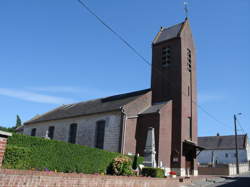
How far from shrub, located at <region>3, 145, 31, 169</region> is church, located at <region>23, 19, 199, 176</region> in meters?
11.3

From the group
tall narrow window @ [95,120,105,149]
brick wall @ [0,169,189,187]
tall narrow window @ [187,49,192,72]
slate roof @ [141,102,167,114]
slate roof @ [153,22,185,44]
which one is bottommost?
brick wall @ [0,169,189,187]

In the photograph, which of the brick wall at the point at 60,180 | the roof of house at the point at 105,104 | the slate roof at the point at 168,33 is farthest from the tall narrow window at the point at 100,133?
the slate roof at the point at 168,33

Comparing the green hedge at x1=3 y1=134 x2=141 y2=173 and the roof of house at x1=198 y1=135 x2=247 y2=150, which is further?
the roof of house at x1=198 y1=135 x2=247 y2=150

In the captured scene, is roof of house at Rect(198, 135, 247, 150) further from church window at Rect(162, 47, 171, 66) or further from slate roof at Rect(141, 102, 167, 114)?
slate roof at Rect(141, 102, 167, 114)

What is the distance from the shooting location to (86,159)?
15.1 m

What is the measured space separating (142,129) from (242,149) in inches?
1736

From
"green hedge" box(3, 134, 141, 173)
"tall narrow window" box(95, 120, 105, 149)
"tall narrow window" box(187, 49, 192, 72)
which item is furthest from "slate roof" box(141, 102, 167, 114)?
"green hedge" box(3, 134, 141, 173)

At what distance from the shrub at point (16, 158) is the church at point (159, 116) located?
1133cm

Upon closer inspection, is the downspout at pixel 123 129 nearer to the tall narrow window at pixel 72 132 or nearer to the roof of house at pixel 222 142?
the tall narrow window at pixel 72 132

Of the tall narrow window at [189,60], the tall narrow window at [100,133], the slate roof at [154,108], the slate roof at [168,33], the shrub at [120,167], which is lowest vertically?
the shrub at [120,167]

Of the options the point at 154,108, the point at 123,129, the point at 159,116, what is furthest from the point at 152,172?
the point at 154,108

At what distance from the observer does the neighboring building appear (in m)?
59.1

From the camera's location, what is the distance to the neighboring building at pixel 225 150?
59094 mm

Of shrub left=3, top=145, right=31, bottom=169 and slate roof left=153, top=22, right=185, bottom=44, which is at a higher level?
slate roof left=153, top=22, right=185, bottom=44
